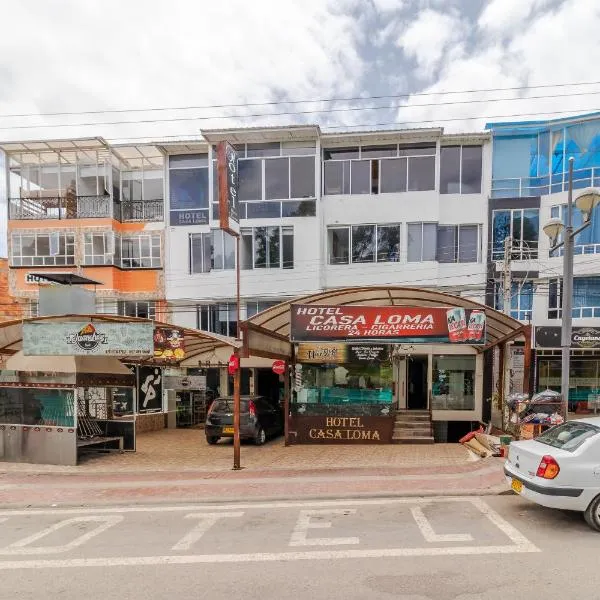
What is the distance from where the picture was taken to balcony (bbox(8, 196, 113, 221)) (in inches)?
878

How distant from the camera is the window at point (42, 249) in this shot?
22.1m

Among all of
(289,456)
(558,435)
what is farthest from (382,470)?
(558,435)

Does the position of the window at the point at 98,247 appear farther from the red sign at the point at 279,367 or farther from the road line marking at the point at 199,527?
the road line marking at the point at 199,527

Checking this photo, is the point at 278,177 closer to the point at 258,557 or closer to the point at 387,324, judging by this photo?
the point at 387,324

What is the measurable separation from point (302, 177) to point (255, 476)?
46.4ft

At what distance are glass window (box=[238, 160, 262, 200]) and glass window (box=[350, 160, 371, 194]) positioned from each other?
396 centimetres

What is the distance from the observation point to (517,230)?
808 inches

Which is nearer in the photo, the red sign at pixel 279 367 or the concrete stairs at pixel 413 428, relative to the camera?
the concrete stairs at pixel 413 428

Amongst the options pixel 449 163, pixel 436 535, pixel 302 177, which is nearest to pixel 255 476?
pixel 436 535

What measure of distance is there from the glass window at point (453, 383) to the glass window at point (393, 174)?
7225mm

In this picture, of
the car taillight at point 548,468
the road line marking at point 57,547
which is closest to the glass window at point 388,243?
the car taillight at point 548,468

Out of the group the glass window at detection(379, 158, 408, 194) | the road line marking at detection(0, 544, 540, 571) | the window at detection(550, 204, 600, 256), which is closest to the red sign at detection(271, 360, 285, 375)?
the road line marking at detection(0, 544, 540, 571)

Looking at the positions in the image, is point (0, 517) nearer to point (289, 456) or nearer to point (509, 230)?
point (289, 456)

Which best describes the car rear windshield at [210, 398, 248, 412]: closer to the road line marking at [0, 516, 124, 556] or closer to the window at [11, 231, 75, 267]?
the road line marking at [0, 516, 124, 556]
